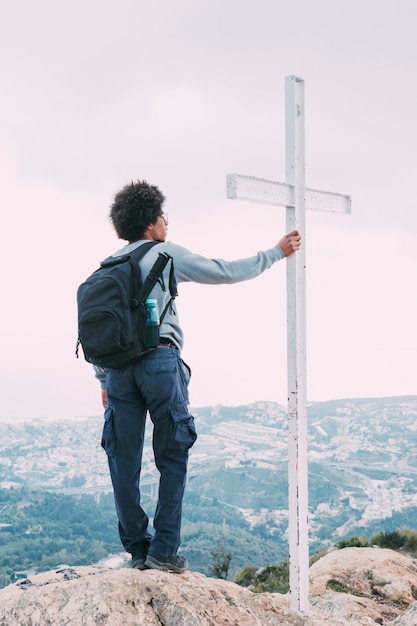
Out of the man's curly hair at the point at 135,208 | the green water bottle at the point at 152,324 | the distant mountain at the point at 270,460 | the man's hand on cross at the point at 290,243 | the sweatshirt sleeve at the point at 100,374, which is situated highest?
the man's curly hair at the point at 135,208

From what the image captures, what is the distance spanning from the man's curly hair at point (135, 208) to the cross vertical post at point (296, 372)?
1.27 metres

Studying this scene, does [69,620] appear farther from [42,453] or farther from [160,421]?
[42,453]

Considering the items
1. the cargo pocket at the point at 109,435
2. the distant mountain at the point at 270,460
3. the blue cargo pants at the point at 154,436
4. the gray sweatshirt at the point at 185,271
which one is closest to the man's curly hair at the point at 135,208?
the gray sweatshirt at the point at 185,271

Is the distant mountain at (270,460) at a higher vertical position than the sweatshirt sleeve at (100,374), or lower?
lower

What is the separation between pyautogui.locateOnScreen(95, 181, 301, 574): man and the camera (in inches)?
227

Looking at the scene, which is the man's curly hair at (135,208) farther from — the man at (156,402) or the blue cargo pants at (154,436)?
the blue cargo pants at (154,436)

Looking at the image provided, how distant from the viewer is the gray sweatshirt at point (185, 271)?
585cm

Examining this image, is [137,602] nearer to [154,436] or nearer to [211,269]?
[154,436]

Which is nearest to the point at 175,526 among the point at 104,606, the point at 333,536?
the point at 104,606

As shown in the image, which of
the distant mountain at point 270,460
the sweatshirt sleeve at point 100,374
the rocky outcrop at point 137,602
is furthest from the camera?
the distant mountain at point 270,460

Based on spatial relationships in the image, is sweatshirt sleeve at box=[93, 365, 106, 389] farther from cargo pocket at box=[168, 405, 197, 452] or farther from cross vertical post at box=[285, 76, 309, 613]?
cross vertical post at box=[285, 76, 309, 613]

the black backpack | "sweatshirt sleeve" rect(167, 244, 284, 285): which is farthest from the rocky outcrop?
"sweatshirt sleeve" rect(167, 244, 284, 285)

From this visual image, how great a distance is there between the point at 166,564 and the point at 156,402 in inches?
52.1

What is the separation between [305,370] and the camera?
6.68m
